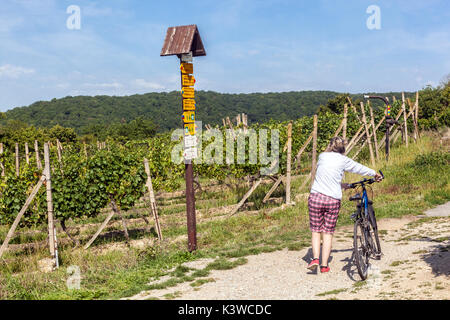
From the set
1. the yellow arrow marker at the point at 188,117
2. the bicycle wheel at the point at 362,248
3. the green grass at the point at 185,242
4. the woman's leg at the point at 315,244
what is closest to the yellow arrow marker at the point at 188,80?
the yellow arrow marker at the point at 188,117

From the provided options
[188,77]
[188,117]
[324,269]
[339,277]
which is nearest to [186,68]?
[188,77]

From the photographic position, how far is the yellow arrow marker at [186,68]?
7051mm

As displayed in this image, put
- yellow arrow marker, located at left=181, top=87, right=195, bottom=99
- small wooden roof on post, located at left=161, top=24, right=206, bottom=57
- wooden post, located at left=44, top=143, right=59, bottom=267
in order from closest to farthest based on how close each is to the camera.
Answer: small wooden roof on post, located at left=161, top=24, right=206, bottom=57
yellow arrow marker, located at left=181, top=87, right=195, bottom=99
wooden post, located at left=44, top=143, right=59, bottom=267

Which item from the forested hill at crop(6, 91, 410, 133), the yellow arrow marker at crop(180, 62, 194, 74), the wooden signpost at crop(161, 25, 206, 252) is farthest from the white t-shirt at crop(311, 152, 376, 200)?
the forested hill at crop(6, 91, 410, 133)

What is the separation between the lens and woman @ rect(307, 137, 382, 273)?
507cm

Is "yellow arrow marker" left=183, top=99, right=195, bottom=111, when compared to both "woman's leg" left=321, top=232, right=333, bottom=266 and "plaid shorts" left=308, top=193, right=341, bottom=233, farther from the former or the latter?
"woman's leg" left=321, top=232, right=333, bottom=266

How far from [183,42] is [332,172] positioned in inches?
134

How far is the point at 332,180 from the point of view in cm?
507

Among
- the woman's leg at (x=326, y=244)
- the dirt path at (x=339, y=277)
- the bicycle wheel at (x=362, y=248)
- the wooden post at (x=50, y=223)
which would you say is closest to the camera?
the dirt path at (x=339, y=277)

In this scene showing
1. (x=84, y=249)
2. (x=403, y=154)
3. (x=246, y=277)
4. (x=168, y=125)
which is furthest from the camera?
(x=168, y=125)

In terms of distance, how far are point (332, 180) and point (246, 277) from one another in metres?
1.70

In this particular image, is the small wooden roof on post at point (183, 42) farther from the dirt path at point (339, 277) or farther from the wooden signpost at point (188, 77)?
the dirt path at point (339, 277)
